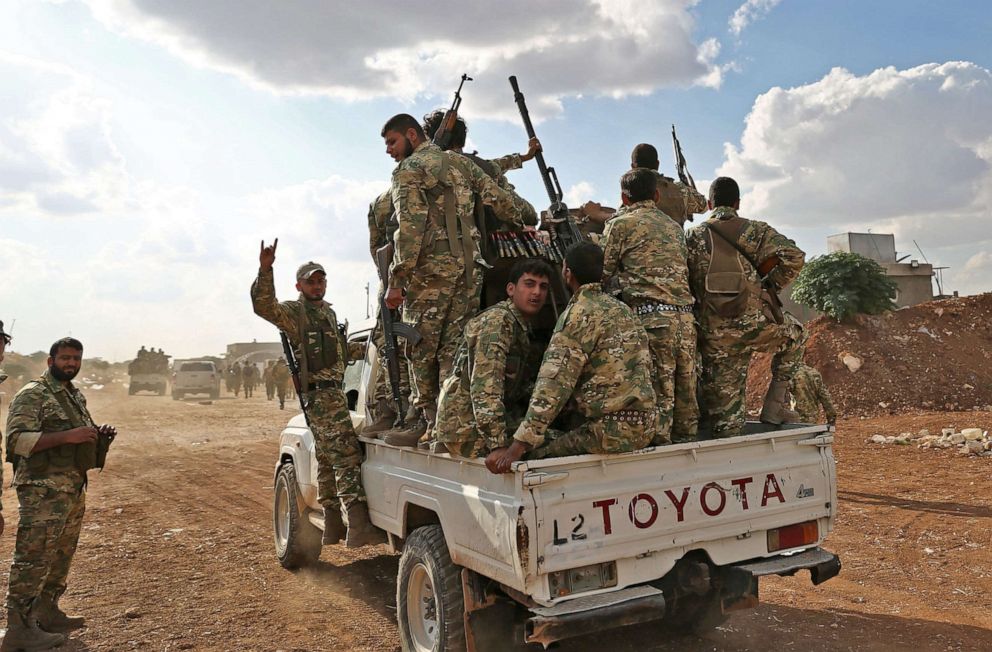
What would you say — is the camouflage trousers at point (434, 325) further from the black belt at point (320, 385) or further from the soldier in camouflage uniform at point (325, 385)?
the black belt at point (320, 385)

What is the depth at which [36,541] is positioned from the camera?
4.68 metres

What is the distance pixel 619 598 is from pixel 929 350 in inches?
684

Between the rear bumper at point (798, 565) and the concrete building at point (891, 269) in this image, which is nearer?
the rear bumper at point (798, 565)

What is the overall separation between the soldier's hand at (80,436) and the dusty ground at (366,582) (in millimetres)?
1289

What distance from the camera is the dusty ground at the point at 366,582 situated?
181 inches

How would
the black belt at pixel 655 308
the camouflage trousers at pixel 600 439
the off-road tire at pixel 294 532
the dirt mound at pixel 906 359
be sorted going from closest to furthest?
1. the camouflage trousers at pixel 600 439
2. the black belt at pixel 655 308
3. the off-road tire at pixel 294 532
4. the dirt mound at pixel 906 359

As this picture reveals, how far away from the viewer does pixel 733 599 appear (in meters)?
3.79

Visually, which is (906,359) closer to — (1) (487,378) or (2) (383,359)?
(2) (383,359)

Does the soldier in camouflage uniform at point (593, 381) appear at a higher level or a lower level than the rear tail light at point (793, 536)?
higher

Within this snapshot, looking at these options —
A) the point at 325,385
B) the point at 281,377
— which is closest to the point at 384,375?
the point at 325,385

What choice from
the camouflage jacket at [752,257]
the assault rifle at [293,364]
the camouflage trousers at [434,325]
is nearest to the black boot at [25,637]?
the assault rifle at [293,364]

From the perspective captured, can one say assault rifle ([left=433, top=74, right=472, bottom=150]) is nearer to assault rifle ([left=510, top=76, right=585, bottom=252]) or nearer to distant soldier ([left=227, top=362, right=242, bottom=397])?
assault rifle ([left=510, top=76, right=585, bottom=252])

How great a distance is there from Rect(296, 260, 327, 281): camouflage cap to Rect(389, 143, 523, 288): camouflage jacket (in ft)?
5.13

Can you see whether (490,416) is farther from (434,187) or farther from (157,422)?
(157,422)
